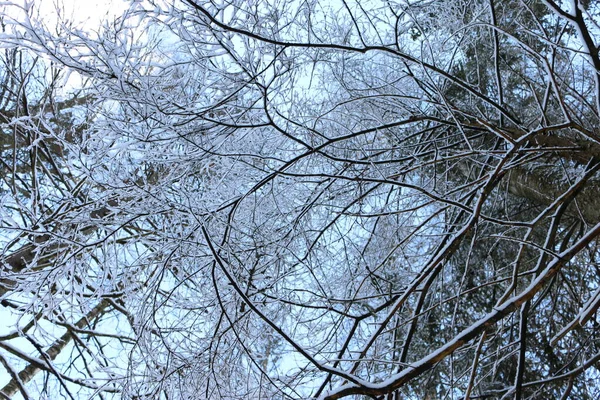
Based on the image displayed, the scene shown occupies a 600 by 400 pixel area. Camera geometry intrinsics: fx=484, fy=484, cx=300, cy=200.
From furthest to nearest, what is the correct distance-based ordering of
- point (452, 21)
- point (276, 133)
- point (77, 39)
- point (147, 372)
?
1. point (452, 21)
2. point (276, 133)
3. point (147, 372)
4. point (77, 39)

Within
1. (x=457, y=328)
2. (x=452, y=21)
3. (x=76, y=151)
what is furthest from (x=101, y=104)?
(x=457, y=328)

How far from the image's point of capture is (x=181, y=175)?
2.99 metres

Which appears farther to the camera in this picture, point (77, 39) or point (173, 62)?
point (173, 62)

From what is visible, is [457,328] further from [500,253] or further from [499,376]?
[500,253]

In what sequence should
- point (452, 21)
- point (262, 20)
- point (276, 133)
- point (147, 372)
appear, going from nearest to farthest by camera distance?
point (262, 20) < point (147, 372) < point (276, 133) < point (452, 21)

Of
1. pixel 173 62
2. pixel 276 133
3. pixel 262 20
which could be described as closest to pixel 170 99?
pixel 173 62

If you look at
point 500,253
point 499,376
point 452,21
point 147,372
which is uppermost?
point 452,21

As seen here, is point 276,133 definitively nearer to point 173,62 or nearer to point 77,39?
point 173,62

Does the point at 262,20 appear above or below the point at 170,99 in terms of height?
above

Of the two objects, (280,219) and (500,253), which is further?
(500,253)

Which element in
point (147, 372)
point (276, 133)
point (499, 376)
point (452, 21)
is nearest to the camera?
point (147, 372)

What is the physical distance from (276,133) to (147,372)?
1816 millimetres

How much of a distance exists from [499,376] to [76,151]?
458 centimetres

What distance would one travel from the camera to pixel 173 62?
287cm
